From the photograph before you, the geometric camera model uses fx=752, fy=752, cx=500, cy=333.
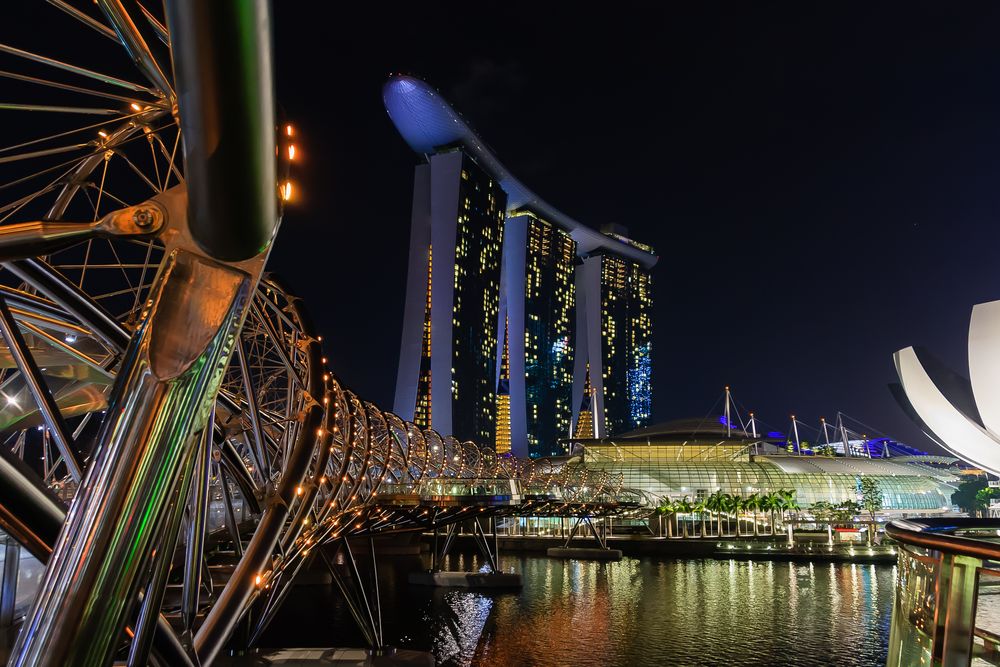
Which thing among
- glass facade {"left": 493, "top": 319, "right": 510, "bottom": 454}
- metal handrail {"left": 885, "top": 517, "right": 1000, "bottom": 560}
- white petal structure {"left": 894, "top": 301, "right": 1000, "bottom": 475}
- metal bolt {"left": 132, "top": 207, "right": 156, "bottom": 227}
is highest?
glass facade {"left": 493, "top": 319, "right": 510, "bottom": 454}

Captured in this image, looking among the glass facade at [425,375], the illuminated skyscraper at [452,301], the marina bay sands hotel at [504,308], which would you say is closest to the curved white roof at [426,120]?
the marina bay sands hotel at [504,308]

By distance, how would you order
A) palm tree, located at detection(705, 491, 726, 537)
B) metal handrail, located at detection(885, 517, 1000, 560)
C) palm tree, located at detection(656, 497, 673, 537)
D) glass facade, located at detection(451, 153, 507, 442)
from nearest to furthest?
metal handrail, located at detection(885, 517, 1000, 560), palm tree, located at detection(656, 497, 673, 537), palm tree, located at detection(705, 491, 726, 537), glass facade, located at detection(451, 153, 507, 442)

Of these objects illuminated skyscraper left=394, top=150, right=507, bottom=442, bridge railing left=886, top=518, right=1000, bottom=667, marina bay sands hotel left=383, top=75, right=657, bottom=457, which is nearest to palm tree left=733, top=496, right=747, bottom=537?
marina bay sands hotel left=383, top=75, right=657, bottom=457

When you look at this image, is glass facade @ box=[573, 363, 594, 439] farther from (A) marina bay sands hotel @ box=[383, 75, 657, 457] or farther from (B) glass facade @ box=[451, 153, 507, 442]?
(B) glass facade @ box=[451, 153, 507, 442]

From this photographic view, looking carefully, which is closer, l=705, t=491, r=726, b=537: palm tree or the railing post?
the railing post

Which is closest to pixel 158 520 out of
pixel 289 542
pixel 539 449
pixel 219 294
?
pixel 219 294

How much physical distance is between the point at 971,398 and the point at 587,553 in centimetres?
3556

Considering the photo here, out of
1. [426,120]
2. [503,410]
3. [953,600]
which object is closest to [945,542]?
[953,600]

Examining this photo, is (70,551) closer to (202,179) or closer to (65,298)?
(202,179)

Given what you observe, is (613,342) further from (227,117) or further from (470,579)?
(227,117)

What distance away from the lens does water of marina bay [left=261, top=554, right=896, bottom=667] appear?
23859mm

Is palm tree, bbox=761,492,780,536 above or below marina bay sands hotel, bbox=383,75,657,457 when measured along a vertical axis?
below

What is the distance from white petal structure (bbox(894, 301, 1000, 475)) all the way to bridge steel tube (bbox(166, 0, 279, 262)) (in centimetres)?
2307

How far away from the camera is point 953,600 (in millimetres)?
3205
